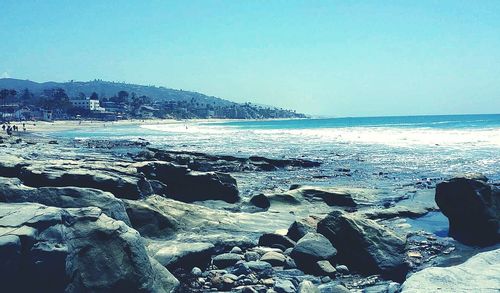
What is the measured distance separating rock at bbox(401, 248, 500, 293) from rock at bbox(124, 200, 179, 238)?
5.69 meters

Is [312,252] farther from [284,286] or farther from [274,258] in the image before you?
[284,286]

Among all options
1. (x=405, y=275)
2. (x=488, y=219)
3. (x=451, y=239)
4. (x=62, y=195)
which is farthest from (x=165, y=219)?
(x=488, y=219)

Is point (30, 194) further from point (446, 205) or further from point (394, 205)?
point (394, 205)

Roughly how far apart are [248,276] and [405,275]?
3.16 meters

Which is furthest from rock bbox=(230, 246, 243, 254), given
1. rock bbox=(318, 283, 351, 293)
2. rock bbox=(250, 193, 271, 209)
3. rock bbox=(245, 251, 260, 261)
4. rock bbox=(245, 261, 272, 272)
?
rock bbox=(250, 193, 271, 209)

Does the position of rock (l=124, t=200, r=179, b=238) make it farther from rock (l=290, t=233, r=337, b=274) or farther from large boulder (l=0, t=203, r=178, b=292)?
large boulder (l=0, t=203, r=178, b=292)

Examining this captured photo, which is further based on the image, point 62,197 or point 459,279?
point 62,197

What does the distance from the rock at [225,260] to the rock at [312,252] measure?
3.82 ft

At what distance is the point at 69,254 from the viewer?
256 inches

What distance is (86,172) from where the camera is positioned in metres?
11.1

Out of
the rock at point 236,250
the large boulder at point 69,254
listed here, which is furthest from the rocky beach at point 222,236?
Result: the rock at point 236,250

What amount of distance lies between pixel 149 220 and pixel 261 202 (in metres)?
5.36

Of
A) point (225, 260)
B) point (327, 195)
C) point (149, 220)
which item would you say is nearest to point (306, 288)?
point (225, 260)

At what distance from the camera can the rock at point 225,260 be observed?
9.28 metres
